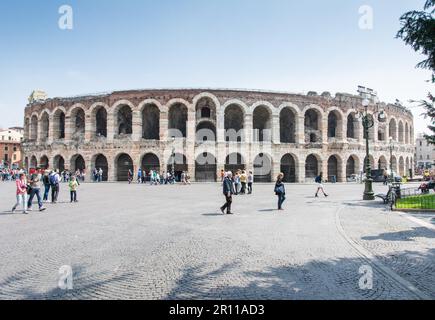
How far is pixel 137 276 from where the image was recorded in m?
4.30

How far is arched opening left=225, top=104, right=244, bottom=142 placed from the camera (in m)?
30.4

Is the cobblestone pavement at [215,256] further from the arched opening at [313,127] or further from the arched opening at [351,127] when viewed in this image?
the arched opening at [351,127]

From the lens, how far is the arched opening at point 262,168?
2973cm

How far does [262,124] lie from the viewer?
32.0m

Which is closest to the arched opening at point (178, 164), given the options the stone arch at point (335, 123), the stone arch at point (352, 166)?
the stone arch at point (335, 123)

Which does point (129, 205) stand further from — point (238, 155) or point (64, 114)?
point (64, 114)

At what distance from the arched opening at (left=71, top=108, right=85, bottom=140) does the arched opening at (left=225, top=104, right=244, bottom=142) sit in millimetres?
16744

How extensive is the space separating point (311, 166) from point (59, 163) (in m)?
30.9

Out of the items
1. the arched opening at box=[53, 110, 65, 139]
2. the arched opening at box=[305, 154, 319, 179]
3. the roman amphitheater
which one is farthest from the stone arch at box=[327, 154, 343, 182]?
the arched opening at box=[53, 110, 65, 139]

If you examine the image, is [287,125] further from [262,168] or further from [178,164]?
[178,164]

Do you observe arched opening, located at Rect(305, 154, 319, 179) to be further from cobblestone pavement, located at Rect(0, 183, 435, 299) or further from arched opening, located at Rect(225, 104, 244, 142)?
cobblestone pavement, located at Rect(0, 183, 435, 299)

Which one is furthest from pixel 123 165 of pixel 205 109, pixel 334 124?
pixel 334 124
